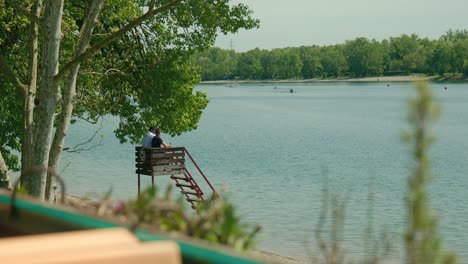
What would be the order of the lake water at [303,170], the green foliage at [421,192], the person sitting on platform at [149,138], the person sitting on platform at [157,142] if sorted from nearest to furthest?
1. the green foliage at [421,192]
2. the person sitting on platform at [149,138]
3. the person sitting on platform at [157,142]
4. the lake water at [303,170]

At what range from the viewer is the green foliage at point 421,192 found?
3.38 metres

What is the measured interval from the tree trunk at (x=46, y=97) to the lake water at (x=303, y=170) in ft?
4.36

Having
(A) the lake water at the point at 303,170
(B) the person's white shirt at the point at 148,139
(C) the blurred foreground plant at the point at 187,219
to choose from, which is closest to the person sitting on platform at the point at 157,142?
(B) the person's white shirt at the point at 148,139

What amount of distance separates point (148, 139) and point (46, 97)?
8319 mm

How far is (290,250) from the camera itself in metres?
31.1

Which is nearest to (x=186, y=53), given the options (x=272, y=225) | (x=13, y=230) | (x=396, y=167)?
(x=272, y=225)

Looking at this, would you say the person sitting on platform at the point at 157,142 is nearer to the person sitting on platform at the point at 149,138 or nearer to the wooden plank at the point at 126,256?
the person sitting on platform at the point at 149,138

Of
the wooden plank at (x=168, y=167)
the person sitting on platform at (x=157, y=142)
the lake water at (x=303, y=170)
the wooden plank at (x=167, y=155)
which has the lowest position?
the lake water at (x=303, y=170)

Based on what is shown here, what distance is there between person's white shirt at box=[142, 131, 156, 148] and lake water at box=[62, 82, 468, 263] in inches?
153

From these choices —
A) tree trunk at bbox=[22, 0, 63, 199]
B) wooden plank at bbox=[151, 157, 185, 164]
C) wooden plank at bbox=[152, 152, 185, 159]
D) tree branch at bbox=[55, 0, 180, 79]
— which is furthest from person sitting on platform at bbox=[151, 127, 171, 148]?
tree branch at bbox=[55, 0, 180, 79]

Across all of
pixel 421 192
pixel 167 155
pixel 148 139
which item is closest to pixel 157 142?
pixel 148 139

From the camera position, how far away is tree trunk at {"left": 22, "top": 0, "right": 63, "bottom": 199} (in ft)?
64.1

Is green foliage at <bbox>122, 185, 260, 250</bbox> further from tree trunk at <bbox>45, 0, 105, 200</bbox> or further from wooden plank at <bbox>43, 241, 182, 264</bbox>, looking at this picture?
tree trunk at <bbox>45, 0, 105, 200</bbox>

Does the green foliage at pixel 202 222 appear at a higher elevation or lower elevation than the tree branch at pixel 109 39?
lower
